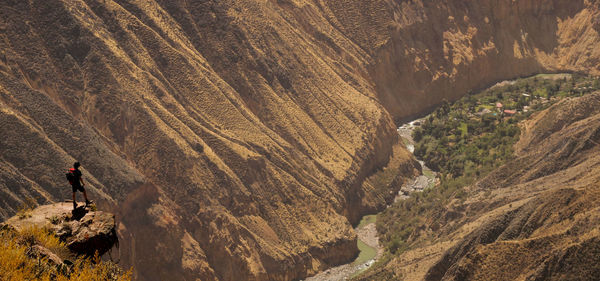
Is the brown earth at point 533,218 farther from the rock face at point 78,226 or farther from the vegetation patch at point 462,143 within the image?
the rock face at point 78,226

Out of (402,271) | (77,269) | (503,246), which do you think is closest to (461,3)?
(402,271)

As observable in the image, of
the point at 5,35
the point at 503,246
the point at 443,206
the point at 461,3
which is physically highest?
the point at 5,35

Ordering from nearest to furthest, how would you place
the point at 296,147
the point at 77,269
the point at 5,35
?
the point at 77,269, the point at 5,35, the point at 296,147

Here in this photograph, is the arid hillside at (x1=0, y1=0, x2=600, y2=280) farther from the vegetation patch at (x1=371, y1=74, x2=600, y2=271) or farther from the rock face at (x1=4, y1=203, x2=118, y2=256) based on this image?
the rock face at (x1=4, y1=203, x2=118, y2=256)

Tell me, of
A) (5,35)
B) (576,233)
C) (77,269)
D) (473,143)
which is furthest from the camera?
(473,143)

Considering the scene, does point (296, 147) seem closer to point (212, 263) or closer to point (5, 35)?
point (212, 263)

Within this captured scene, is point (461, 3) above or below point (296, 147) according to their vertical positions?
above
